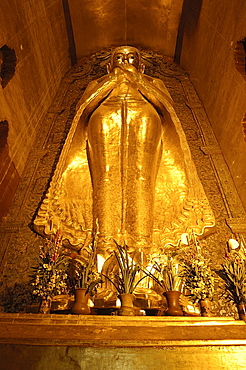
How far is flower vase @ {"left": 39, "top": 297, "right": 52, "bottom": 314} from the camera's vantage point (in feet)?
7.17

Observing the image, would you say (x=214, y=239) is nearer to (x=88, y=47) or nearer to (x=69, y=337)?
(x=69, y=337)

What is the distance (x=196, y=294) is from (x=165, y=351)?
41.4 inches

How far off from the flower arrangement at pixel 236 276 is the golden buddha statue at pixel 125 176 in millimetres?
757

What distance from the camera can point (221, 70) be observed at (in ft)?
16.4

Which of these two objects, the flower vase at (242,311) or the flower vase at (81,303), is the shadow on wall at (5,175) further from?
the flower vase at (242,311)

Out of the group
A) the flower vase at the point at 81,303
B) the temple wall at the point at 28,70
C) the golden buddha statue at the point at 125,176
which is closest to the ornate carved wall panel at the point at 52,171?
the temple wall at the point at 28,70

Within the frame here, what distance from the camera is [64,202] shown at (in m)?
3.54

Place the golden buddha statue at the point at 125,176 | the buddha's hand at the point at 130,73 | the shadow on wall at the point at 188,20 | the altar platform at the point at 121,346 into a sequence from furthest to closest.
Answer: the shadow on wall at the point at 188,20 → the buddha's hand at the point at 130,73 → the golden buddha statue at the point at 125,176 → the altar platform at the point at 121,346

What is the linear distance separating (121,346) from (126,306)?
0.71 m

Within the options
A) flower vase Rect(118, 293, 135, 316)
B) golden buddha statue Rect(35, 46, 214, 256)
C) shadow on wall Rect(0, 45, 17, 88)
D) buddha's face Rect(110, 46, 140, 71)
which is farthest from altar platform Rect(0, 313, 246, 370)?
buddha's face Rect(110, 46, 140, 71)

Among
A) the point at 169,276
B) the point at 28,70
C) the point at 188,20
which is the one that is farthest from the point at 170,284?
the point at 188,20

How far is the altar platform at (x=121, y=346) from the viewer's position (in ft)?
4.46

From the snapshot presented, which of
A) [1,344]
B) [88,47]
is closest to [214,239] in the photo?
[1,344]

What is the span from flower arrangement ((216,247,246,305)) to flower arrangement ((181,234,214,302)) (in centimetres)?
13
